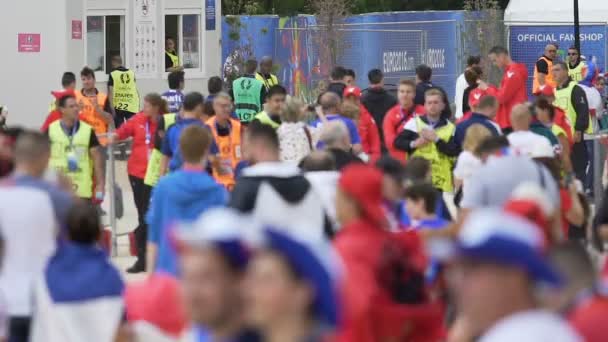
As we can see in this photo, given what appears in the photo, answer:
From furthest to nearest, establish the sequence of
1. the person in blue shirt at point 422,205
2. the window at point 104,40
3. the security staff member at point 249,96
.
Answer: the window at point 104,40
the security staff member at point 249,96
the person in blue shirt at point 422,205

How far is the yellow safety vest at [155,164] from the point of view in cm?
1455

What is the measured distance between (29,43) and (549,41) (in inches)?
419

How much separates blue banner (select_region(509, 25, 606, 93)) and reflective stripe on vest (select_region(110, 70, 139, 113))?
9.42 meters

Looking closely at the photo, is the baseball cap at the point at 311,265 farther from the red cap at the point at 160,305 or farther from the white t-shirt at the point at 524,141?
the white t-shirt at the point at 524,141

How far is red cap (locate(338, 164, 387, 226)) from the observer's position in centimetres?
694

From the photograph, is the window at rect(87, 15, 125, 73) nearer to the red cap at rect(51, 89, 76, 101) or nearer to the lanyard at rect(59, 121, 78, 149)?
the red cap at rect(51, 89, 76, 101)

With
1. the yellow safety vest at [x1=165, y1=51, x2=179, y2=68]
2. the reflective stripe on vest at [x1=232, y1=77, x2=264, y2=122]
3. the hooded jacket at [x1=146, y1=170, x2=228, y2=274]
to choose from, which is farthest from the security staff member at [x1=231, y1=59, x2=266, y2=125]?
the hooded jacket at [x1=146, y1=170, x2=228, y2=274]

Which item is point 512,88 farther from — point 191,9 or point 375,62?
point 375,62

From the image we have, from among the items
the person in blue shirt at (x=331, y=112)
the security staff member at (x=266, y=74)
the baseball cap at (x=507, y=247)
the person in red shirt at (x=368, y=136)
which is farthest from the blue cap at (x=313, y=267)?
the security staff member at (x=266, y=74)

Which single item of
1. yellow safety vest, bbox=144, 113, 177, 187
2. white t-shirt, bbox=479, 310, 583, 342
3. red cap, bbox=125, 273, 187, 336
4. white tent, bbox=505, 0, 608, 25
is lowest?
red cap, bbox=125, 273, 187, 336

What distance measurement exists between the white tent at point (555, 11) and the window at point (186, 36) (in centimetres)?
745

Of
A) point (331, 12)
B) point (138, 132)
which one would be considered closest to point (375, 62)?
point (331, 12)

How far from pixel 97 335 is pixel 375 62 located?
89.7 feet

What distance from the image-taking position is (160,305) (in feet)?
22.2
